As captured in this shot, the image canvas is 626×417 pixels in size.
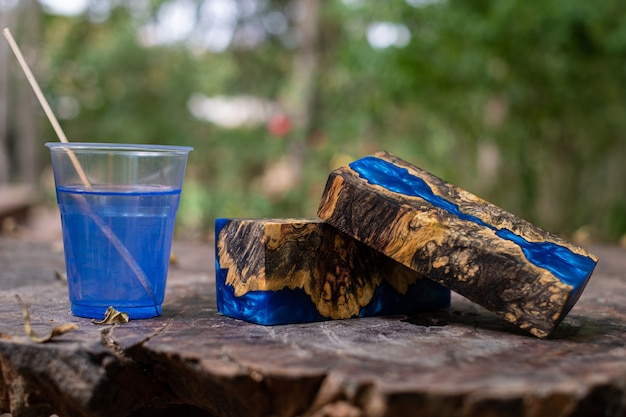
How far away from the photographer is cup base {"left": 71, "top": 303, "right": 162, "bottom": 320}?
158 cm

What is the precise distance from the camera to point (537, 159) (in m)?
5.60

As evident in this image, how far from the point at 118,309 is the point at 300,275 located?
411 millimetres

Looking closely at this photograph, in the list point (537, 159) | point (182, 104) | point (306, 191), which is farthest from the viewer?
point (182, 104)

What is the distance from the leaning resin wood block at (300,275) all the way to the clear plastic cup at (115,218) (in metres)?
0.16

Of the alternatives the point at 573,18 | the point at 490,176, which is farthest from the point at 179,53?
the point at 573,18

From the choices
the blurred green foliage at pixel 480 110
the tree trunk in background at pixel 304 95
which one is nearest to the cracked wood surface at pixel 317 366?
the blurred green foliage at pixel 480 110

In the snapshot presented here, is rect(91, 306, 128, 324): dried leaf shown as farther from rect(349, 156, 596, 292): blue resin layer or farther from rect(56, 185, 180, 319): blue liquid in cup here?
rect(349, 156, 596, 292): blue resin layer

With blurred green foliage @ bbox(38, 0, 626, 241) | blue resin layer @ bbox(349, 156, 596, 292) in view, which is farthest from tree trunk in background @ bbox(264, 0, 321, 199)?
blue resin layer @ bbox(349, 156, 596, 292)

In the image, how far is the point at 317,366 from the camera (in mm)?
1142

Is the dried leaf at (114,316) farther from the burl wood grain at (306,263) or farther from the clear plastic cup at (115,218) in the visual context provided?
the burl wood grain at (306,263)

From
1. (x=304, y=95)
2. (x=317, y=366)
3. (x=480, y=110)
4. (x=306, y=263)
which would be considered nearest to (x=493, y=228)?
(x=306, y=263)

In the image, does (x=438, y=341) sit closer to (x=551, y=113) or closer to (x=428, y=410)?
(x=428, y=410)

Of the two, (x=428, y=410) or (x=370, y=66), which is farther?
(x=370, y=66)

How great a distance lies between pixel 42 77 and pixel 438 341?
8.83 m
